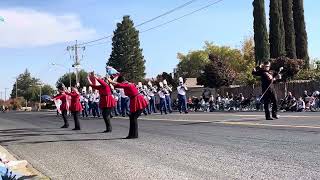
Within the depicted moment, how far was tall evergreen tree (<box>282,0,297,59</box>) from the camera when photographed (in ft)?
191

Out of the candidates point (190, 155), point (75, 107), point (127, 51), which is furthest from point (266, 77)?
point (127, 51)

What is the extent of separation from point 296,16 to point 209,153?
51.1 metres

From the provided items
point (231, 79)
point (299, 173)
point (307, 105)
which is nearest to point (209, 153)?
point (299, 173)

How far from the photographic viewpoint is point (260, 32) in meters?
60.6

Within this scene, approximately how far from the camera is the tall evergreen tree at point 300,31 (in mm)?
58812

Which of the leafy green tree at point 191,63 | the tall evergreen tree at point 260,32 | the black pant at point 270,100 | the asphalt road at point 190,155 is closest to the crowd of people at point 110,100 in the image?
the asphalt road at point 190,155

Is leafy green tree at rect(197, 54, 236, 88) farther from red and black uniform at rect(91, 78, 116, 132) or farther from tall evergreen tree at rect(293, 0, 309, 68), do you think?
red and black uniform at rect(91, 78, 116, 132)

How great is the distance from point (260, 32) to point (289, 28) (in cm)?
314

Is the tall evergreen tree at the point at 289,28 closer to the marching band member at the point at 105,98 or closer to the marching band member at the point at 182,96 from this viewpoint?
the marching band member at the point at 182,96

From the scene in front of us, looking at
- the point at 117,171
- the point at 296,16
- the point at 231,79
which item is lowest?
the point at 117,171

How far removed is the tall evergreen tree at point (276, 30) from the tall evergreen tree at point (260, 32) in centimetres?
179

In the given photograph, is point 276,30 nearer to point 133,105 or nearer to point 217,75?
point 217,75

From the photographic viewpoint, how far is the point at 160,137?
15.1 meters

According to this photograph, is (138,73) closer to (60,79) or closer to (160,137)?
(60,79)
